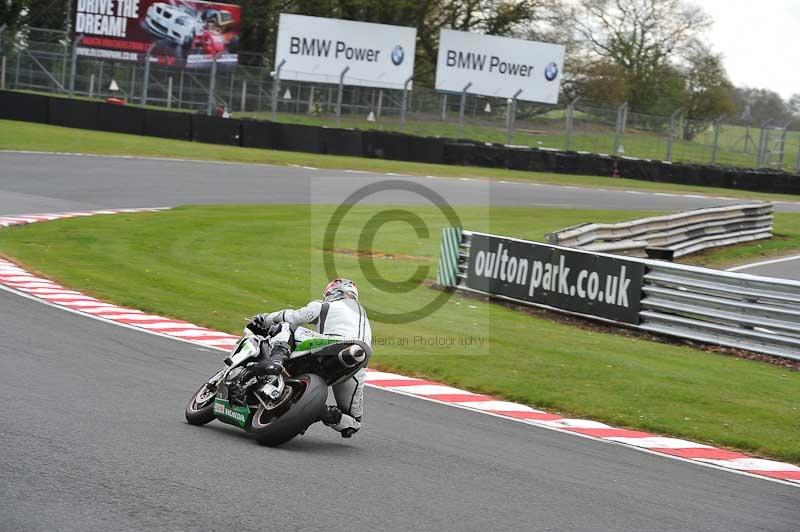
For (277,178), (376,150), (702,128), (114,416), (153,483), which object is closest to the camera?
(153,483)

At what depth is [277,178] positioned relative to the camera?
3014cm

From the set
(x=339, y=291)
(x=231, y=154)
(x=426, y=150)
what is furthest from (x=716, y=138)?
(x=339, y=291)

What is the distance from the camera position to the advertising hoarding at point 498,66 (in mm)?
51281

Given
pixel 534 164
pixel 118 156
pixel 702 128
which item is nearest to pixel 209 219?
pixel 118 156

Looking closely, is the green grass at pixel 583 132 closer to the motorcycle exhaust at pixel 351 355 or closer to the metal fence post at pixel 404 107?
the metal fence post at pixel 404 107

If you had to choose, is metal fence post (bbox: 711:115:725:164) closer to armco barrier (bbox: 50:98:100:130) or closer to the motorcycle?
armco barrier (bbox: 50:98:100:130)

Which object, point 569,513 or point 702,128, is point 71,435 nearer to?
point 569,513

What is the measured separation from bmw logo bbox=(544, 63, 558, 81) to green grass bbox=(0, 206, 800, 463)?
30885mm

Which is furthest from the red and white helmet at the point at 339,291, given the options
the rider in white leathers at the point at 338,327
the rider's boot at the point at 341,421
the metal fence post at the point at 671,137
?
the metal fence post at the point at 671,137

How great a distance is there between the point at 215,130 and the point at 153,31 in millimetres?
14787

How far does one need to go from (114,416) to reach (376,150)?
30390mm

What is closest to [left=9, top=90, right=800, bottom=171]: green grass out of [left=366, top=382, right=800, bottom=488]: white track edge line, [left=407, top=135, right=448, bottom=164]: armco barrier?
[left=407, top=135, right=448, bottom=164]: armco barrier

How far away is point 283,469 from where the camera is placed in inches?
273

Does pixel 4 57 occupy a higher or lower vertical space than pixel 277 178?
higher
